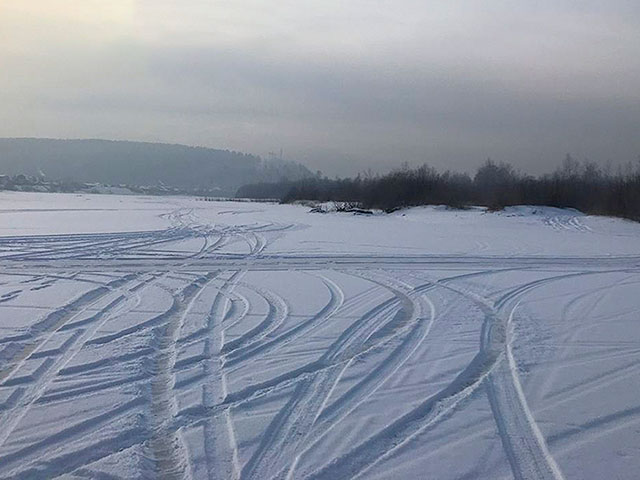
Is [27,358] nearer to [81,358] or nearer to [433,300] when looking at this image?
[81,358]

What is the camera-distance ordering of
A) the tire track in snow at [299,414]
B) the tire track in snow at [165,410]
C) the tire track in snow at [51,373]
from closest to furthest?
the tire track in snow at [165,410] → the tire track in snow at [299,414] → the tire track in snow at [51,373]

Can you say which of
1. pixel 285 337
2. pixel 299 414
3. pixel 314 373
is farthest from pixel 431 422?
pixel 285 337

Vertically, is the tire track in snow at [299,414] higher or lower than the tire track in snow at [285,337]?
lower

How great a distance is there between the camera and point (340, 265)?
16.5 meters

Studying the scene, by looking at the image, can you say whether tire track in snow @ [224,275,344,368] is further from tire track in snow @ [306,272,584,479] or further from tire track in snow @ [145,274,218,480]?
tire track in snow @ [306,272,584,479]

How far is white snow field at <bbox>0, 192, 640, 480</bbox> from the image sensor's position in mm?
4750

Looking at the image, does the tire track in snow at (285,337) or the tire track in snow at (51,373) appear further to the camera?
the tire track in snow at (285,337)

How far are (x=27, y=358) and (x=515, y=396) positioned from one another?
5.03 m

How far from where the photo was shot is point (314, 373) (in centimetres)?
688

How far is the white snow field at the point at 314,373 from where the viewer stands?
4.75m

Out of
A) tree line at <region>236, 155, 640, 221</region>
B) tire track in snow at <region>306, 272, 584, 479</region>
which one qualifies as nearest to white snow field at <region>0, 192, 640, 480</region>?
tire track in snow at <region>306, 272, 584, 479</region>

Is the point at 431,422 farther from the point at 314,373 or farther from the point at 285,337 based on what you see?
the point at 285,337

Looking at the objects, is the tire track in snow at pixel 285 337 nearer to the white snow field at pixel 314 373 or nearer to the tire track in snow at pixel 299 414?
the white snow field at pixel 314 373

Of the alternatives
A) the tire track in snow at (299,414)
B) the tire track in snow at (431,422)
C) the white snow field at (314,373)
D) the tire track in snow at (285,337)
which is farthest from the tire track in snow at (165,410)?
the tire track in snow at (431,422)
